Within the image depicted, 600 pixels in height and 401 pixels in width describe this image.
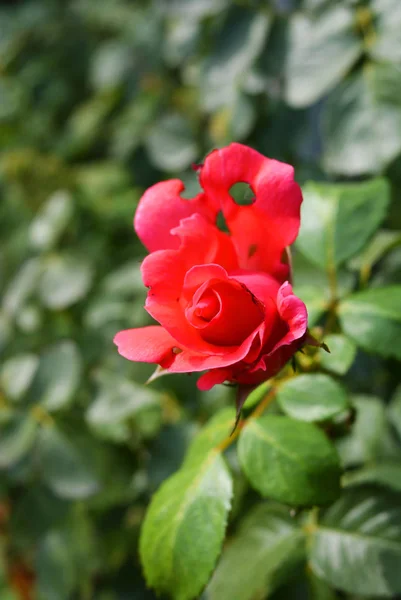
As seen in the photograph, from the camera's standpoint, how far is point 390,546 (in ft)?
1.88

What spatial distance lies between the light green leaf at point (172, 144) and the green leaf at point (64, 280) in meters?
0.23

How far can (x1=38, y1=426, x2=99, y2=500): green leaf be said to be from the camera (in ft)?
2.59

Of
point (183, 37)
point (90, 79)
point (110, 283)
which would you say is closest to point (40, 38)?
point (90, 79)

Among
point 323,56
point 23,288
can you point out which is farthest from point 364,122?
point 23,288

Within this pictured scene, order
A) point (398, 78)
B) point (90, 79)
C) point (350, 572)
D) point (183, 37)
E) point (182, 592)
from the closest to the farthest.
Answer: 1. point (182, 592)
2. point (350, 572)
3. point (398, 78)
4. point (183, 37)
5. point (90, 79)

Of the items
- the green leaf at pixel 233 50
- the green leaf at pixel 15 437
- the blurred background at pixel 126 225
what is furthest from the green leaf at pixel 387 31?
the green leaf at pixel 15 437

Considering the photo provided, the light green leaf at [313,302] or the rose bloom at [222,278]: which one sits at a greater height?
the rose bloom at [222,278]

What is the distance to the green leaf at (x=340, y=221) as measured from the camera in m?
0.57

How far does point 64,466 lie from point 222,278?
0.54 m

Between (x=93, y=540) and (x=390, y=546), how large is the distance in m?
0.50

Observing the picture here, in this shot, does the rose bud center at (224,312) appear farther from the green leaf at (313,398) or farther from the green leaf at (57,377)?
the green leaf at (57,377)

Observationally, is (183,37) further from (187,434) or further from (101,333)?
(187,434)

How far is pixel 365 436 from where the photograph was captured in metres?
0.73

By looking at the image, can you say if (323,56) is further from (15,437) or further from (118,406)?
(15,437)
